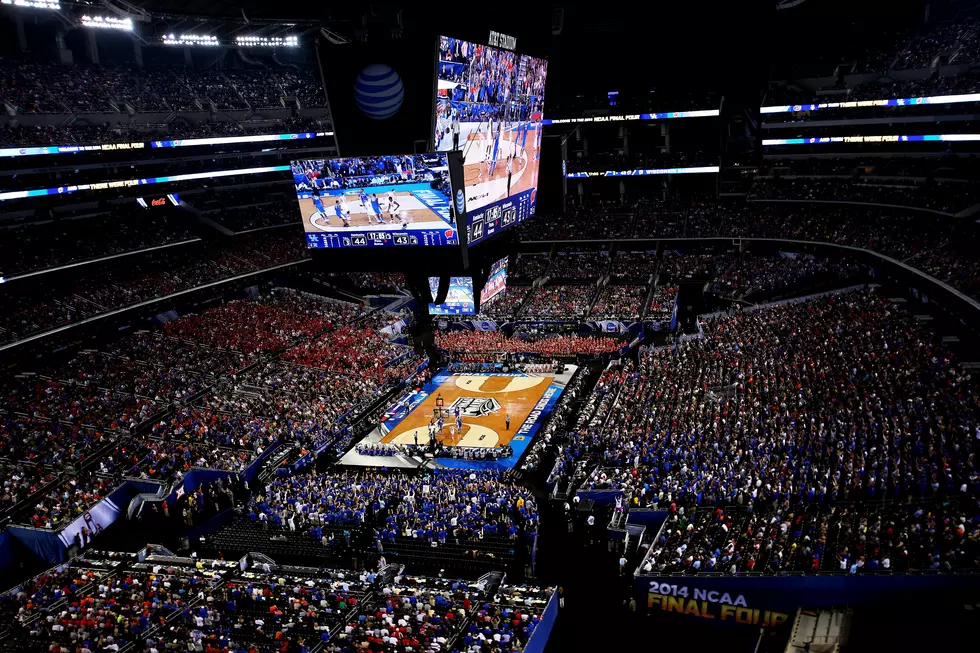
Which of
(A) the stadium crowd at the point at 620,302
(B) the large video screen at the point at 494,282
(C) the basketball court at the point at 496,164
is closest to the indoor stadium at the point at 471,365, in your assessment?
(C) the basketball court at the point at 496,164

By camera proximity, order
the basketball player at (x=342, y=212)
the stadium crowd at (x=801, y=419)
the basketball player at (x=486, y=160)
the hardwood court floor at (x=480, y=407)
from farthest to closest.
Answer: the hardwood court floor at (x=480, y=407) < the basketball player at (x=486, y=160) < the basketball player at (x=342, y=212) < the stadium crowd at (x=801, y=419)

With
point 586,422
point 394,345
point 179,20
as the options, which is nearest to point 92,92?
point 179,20

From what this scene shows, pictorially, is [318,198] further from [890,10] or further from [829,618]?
[890,10]

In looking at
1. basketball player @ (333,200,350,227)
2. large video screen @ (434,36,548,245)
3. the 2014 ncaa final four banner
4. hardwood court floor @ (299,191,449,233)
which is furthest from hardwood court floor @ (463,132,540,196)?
the 2014 ncaa final four banner

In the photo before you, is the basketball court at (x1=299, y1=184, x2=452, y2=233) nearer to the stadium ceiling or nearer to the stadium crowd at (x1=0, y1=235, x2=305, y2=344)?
the stadium crowd at (x1=0, y1=235, x2=305, y2=344)

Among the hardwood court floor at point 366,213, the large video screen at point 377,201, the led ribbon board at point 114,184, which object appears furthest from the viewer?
the led ribbon board at point 114,184

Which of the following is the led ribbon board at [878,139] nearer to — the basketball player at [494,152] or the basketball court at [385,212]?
the basketball player at [494,152]
